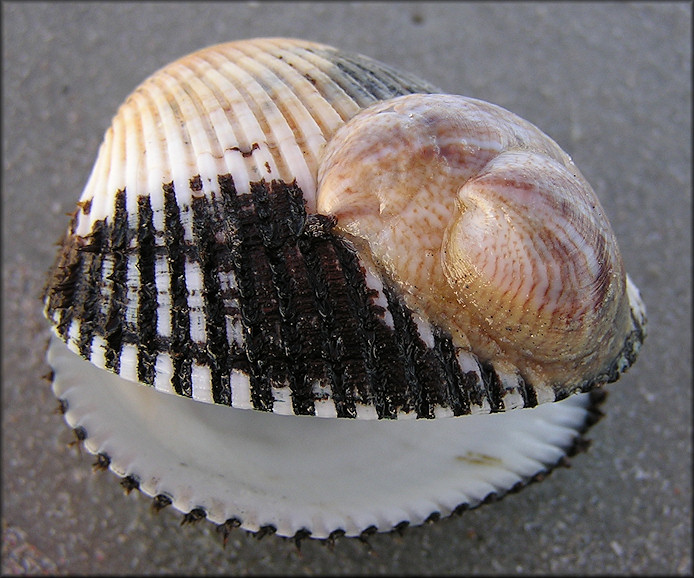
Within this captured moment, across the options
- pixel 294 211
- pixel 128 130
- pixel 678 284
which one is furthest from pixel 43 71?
pixel 678 284

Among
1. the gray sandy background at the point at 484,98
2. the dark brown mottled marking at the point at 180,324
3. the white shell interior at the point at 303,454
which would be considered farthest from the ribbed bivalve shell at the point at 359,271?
the gray sandy background at the point at 484,98

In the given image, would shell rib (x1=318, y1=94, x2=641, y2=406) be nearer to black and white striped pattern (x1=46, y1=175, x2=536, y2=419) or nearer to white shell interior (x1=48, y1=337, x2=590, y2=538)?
Answer: black and white striped pattern (x1=46, y1=175, x2=536, y2=419)

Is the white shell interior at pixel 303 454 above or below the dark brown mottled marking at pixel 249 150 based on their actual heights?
below

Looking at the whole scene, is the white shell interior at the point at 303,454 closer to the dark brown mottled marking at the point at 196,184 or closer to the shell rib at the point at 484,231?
the shell rib at the point at 484,231

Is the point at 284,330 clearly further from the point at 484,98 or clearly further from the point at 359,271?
the point at 484,98

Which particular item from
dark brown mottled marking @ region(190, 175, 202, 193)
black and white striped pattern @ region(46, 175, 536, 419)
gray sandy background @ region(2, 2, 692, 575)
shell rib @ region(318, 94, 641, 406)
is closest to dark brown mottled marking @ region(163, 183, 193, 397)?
black and white striped pattern @ region(46, 175, 536, 419)

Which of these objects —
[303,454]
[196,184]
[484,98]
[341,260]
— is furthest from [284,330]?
[484,98]

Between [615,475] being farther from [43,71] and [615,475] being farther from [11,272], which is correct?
[43,71]

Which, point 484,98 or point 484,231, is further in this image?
point 484,98
